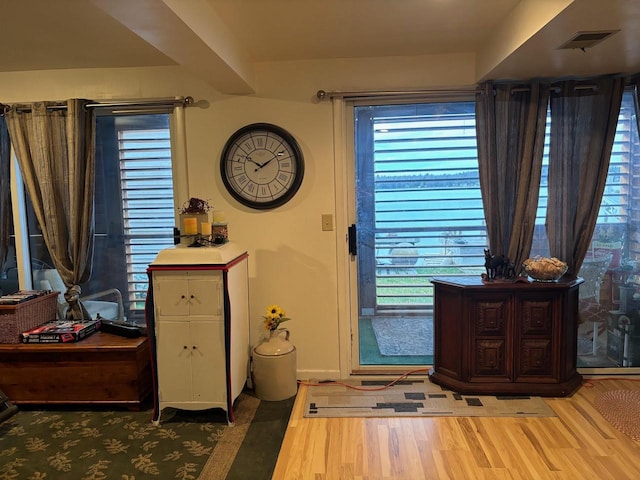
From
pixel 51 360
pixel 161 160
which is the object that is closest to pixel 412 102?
pixel 161 160

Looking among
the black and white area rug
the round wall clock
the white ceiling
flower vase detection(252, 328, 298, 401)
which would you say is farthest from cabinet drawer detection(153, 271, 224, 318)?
the white ceiling

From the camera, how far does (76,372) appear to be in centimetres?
289

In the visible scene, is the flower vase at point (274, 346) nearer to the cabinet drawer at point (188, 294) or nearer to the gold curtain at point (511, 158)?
the cabinet drawer at point (188, 294)

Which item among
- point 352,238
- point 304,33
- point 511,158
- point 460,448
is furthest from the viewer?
point 352,238

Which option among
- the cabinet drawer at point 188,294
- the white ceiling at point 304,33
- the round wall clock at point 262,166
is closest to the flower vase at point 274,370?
the cabinet drawer at point 188,294

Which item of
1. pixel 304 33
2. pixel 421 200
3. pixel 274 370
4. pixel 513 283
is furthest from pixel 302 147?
pixel 513 283

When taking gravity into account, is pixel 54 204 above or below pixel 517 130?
below

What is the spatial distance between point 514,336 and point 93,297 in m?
3.07

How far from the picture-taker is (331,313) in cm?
335

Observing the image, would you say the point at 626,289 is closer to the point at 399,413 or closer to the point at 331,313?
the point at 399,413

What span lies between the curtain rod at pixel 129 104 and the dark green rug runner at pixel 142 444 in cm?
204

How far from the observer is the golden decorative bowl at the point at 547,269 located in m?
2.92

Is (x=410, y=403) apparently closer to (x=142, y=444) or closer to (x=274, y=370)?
(x=274, y=370)

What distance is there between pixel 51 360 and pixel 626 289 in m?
3.96
